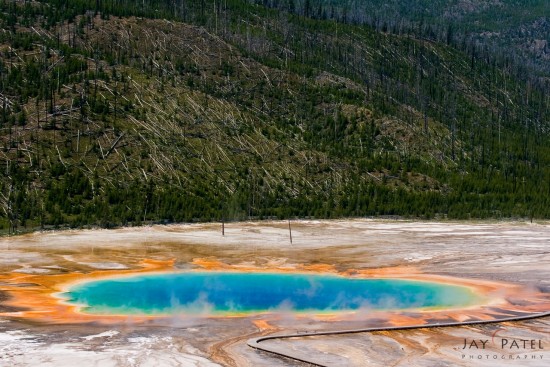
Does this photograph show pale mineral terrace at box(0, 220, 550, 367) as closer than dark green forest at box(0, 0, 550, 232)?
Yes

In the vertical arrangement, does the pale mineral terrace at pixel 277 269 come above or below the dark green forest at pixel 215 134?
A: below

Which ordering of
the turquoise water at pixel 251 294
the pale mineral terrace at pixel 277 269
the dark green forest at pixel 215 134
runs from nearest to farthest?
the pale mineral terrace at pixel 277 269 < the turquoise water at pixel 251 294 < the dark green forest at pixel 215 134

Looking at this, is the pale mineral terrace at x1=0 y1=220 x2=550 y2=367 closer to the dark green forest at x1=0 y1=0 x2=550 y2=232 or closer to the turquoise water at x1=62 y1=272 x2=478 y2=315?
the turquoise water at x1=62 y1=272 x2=478 y2=315

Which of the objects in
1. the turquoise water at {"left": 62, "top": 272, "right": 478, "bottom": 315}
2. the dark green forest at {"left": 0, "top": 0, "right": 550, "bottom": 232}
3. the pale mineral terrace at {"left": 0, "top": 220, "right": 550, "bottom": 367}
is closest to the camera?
the pale mineral terrace at {"left": 0, "top": 220, "right": 550, "bottom": 367}

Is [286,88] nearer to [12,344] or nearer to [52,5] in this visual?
[52,5]

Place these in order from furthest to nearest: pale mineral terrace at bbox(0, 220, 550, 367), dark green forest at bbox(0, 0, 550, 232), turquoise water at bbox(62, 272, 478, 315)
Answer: dark green forest at bbox(0, 0, 550, 232)
turquoise water at bbox(62, 272, 478, 315)
pale mineral terrace at bbox(0, 220, 550, 367)

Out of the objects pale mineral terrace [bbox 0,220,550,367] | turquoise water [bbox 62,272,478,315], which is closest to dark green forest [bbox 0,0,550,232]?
pale mineral terrace [bbox 0,220,550,367]

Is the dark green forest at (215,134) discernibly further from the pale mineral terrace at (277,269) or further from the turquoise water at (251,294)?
the turquoise water at (251,294)

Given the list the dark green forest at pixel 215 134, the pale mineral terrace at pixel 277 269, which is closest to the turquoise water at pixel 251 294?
the pale mineral terrace at pixel 277 269
